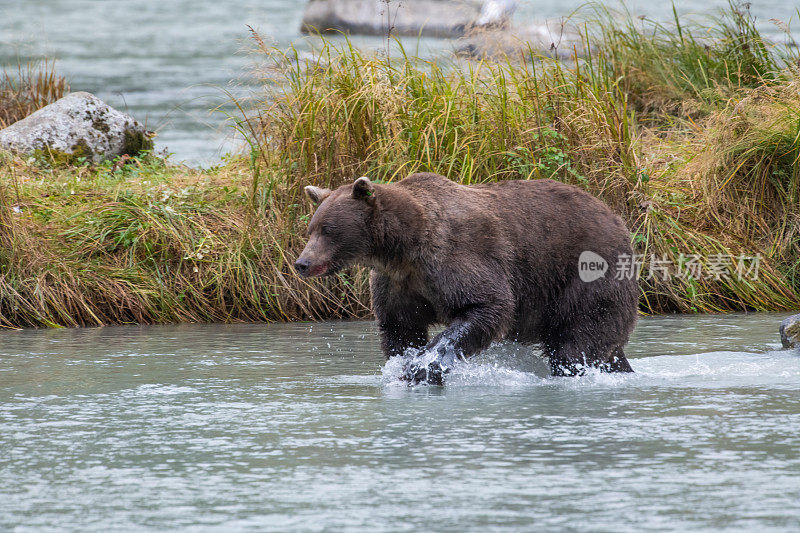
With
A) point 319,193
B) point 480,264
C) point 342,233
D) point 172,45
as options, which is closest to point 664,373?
point 480,264

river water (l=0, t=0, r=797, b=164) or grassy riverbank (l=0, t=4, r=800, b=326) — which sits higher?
river water (l=0, t=0, r=797, b=164)

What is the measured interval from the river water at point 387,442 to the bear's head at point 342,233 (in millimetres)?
728

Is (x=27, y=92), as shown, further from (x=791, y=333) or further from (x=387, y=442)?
(x=387, y=442)

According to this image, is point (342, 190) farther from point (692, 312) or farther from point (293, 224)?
point (692, 312)

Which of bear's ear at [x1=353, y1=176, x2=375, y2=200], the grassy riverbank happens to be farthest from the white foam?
the grassy riverbank

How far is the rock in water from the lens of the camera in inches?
488

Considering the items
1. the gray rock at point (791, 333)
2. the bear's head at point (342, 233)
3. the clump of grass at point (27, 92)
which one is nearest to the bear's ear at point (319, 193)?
the bear's head at point (342, 233)

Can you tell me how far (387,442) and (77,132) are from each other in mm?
8647

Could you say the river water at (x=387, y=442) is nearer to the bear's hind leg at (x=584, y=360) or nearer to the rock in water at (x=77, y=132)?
the bear's hind leg at (x=584, y=360)

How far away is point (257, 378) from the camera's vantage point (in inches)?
271

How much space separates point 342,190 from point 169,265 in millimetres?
3271

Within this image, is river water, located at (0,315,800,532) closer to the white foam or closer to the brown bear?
the white foam

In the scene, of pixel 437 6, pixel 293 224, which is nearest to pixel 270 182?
pixel 293 224

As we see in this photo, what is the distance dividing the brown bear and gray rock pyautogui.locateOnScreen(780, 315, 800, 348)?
3.86ft
